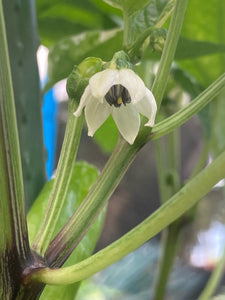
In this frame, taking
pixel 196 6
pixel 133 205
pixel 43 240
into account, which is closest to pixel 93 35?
pixel 196 6

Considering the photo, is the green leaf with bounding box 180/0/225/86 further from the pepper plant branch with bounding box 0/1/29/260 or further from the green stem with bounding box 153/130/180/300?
the pepper plant branch with bounding box 0/1/29/260

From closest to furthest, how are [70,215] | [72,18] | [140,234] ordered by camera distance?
[140,234], [70,215], [72,18]

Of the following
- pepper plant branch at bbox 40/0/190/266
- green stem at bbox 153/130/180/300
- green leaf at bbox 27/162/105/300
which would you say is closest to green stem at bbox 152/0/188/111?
pepper plant branch at bbox 40/0/190/266

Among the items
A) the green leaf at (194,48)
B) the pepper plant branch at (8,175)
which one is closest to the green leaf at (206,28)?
the green leaf at (194,48)

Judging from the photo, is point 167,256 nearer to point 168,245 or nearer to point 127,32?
point 168,245

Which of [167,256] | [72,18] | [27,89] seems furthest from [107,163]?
[72,18]
